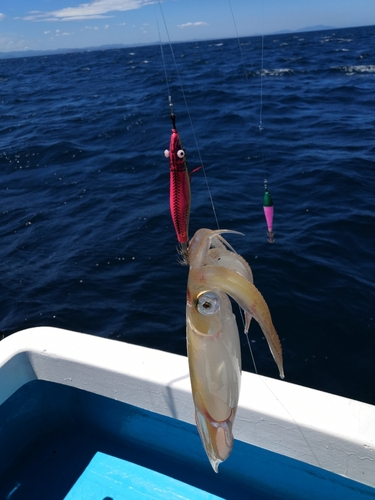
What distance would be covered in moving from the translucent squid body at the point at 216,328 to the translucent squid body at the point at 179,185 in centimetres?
132

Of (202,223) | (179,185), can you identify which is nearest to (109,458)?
(179,185)

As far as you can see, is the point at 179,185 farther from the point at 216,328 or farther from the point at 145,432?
the point at 145,432

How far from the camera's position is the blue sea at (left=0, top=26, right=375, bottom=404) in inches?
271

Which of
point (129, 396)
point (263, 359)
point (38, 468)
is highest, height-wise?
point (129, 396)

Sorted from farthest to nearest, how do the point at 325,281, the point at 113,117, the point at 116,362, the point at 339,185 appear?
the point at 113,117 < the point at 339,185 < the point at 325,281 < the point at 116,362

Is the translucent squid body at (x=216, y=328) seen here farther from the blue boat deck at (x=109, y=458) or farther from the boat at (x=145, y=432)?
the blue boat deck at (x=109, y=458)

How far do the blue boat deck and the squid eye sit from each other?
2226mm

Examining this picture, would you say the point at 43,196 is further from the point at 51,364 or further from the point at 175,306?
the point at 51,364

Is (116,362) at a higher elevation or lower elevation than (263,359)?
higher

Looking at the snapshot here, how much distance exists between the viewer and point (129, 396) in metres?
3.56

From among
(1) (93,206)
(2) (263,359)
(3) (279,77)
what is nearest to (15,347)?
(2) (263,359)

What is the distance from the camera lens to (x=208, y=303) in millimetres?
1499

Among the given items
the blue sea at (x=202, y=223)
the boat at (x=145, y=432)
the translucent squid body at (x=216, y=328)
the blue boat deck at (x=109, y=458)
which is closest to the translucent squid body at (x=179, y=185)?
the blue sea at (x=202, y=223)

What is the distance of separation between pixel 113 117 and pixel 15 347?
19488 millimetres
